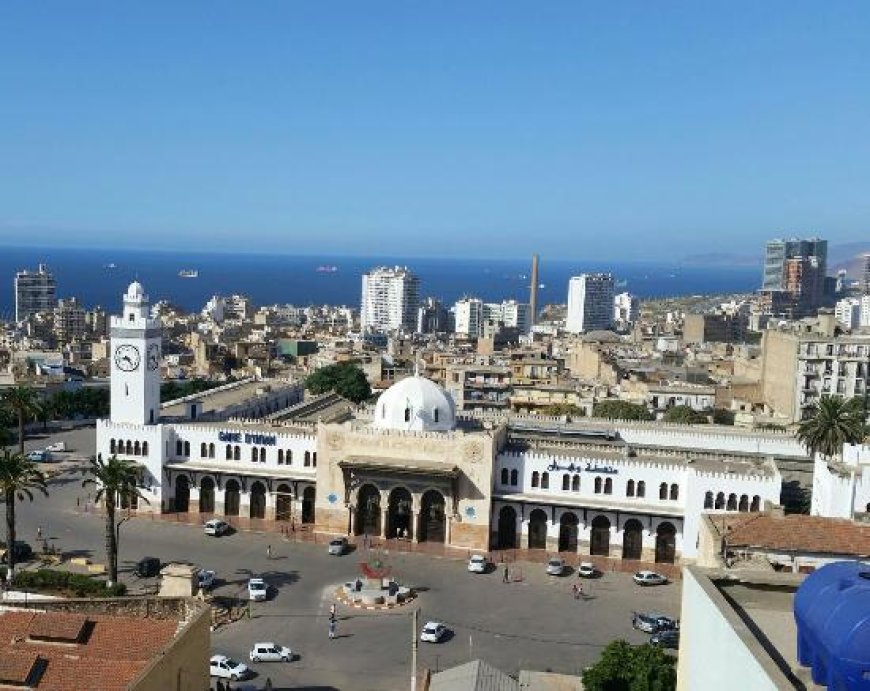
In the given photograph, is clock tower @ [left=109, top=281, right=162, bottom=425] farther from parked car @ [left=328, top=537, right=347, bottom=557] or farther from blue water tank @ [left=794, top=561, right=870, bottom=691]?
blue water tank @ [left=794, top=561, right=870, bottom=691]

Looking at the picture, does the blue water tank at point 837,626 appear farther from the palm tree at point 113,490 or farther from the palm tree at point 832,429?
the palm tree at point 832,429

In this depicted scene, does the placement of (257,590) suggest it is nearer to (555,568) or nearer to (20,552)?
(20,552)

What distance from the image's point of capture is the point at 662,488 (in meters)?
49.8

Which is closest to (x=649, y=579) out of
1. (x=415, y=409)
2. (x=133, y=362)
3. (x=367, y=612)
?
(x=367, y=612)

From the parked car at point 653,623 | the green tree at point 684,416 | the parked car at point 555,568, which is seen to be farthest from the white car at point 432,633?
the green tree at point 684,416

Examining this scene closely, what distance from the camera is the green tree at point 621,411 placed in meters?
76.6

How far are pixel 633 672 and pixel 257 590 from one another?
64.1 ft

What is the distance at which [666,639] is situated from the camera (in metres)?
37.7

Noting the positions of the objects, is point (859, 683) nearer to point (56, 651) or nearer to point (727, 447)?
point (56, 651)

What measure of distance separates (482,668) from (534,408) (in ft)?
195

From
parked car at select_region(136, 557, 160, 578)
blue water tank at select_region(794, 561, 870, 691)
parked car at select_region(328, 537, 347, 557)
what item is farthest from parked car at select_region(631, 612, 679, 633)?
blue water tank at select_region(794, 561, 870, 691)

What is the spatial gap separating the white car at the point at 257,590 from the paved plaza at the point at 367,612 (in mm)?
484

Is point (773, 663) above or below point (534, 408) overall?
above

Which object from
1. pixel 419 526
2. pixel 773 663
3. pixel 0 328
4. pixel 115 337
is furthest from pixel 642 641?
pixel 0 328
